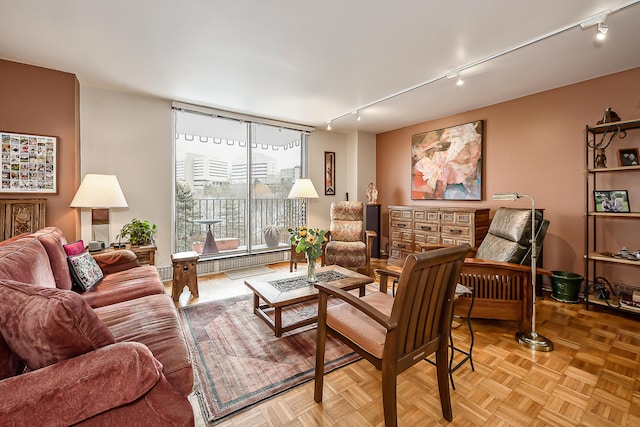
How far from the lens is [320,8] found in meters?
1.98

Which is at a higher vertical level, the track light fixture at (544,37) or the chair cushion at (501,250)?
the track light fixture at (544,37)

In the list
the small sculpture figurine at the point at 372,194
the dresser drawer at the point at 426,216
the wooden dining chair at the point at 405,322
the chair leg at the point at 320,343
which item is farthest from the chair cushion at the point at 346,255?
the chair leg at the point at 320,343

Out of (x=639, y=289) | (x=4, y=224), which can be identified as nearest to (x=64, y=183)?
(x=4, y=224)

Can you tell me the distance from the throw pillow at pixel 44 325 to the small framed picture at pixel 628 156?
4.38 meters

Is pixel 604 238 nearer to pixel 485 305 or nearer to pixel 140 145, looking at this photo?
pixel 485 305

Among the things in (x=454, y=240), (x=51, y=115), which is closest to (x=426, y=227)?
(x=454, y=240)

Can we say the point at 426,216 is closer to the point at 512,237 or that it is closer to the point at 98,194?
the point at 512,237

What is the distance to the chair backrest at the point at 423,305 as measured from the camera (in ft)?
4.04

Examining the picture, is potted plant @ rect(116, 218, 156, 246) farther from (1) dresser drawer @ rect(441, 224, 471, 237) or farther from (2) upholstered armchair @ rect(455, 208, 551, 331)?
(1) dresser drawer @ rect(441, 224, 471, 237)

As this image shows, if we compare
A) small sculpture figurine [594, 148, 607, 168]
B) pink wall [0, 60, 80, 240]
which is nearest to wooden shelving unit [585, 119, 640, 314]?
small sculpture figurine [594, 148, 607, 168]

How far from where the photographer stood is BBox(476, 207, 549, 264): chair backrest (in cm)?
270

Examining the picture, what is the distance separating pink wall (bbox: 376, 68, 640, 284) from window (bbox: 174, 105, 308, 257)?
2.99 m

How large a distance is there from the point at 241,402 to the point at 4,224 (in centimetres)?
295

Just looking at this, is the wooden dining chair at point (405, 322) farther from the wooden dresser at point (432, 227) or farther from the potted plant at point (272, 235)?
the potted plant at point (272, 235)
